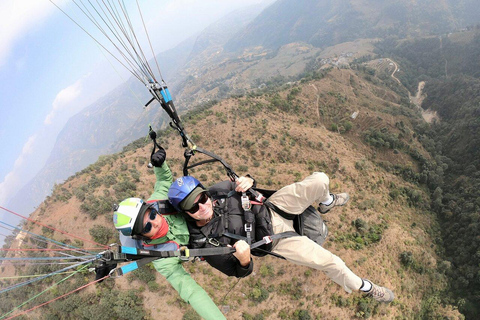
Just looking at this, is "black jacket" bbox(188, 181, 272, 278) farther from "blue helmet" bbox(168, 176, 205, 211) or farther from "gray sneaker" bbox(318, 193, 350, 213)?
"gray sneaker" bbox(318, 193, 350, 213)

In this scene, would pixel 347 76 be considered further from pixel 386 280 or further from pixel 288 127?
pixel 386 280

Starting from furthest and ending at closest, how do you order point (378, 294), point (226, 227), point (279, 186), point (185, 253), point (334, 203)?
point (279, 186) < point (334, 203) < point (378, 294) < point (226, 227) < point (185, 253)

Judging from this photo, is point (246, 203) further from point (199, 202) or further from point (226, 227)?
point (199, 202)

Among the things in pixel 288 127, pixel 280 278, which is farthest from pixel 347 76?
pixel 280 278

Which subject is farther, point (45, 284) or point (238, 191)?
point (45, 284)

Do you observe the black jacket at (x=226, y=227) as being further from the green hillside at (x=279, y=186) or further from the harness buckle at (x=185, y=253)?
the green hillside at (x=279, y=186)

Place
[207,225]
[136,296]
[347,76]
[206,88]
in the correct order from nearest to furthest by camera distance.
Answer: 1. [207,225]
2. [136,296]
3. [347,76]
4. [206,88]

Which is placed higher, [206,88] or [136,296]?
[136,296]

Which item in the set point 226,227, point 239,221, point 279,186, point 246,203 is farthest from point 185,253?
point 279,186
